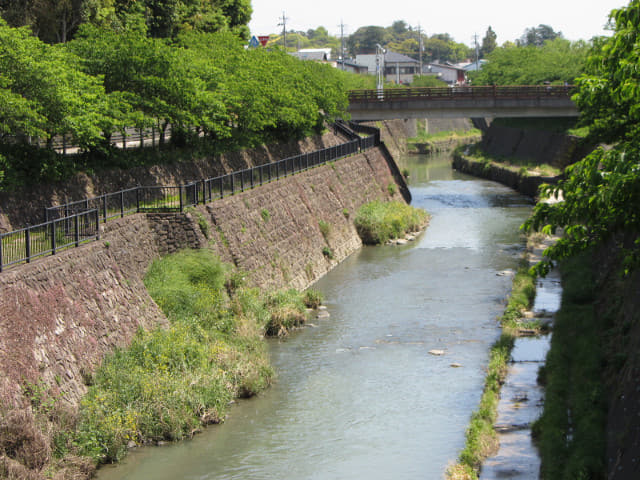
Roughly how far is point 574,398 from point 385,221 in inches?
1062

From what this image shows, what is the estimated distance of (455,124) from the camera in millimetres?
120562

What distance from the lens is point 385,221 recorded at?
45969mm

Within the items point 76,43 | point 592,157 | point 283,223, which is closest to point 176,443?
point 592,157

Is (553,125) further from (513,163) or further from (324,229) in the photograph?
(324,229)

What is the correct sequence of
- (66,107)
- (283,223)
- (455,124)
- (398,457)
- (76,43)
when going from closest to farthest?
1. (398,457)
2. (66,107)
3. (76,43)
4. (283,223)
5. (455,124)

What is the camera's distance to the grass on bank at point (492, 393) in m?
17.5

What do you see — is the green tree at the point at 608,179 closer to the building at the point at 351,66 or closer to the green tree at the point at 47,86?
the green tree at the point at 47,86

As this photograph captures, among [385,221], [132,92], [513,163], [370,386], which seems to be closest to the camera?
[370,386]

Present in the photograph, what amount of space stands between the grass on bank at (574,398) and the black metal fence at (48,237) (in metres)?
12.6

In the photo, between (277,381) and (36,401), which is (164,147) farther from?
(36,401)

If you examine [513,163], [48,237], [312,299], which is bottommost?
[312,299]

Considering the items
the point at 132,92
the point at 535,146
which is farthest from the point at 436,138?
the point at 132,92

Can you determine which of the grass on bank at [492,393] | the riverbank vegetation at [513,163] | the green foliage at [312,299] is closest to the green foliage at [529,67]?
the riverbank vegetation at [513,163]

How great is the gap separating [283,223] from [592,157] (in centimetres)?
2298
